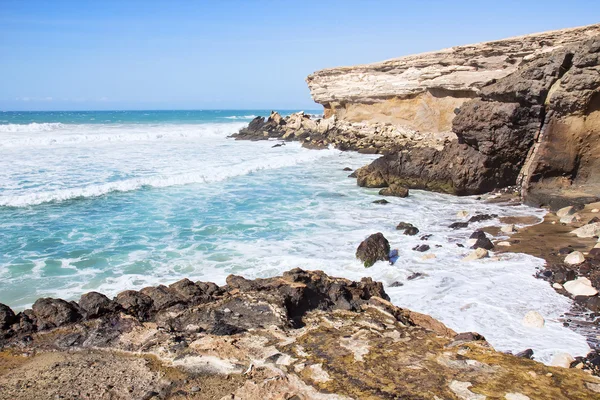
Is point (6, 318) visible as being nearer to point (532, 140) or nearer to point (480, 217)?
point (480, 217)

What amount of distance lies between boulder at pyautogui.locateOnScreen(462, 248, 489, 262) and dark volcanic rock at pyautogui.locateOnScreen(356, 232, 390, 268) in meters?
1.48

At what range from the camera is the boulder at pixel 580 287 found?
6.66 metres

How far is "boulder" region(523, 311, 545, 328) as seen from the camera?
5.93 metres

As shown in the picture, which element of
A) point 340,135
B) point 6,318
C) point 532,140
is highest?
point 532,140

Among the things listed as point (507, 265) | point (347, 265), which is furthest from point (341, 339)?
point (507, 265)

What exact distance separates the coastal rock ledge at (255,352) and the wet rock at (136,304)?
0.04ft

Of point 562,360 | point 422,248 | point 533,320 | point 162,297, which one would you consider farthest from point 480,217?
point 162,297

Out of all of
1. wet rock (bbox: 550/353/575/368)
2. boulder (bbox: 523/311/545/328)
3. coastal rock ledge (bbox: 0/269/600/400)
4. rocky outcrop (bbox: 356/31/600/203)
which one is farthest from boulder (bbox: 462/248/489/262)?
rocky outcrop (bbox: 356/31/600/203)

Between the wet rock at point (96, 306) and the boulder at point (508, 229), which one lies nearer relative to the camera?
the wet rock at point (96, 306)

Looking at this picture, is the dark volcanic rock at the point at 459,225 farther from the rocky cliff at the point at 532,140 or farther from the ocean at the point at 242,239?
the rocky cliff at the point at 532,140

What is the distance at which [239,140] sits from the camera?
37094 mm

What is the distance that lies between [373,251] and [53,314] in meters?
5.63

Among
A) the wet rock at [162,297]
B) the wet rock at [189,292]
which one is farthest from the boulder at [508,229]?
the wet rock at [162,297]

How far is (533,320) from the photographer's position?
5.98 m
